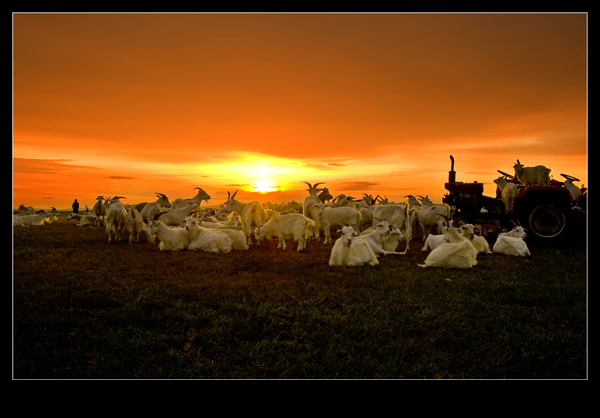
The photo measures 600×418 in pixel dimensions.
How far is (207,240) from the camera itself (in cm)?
1398

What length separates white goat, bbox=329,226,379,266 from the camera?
440 inches

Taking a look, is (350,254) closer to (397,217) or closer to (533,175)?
(397,217)

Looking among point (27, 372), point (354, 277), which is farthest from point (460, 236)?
point (27, 372)

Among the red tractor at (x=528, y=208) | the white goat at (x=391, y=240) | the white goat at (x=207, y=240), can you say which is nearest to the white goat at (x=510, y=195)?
the red tractor at (x=528, y=208)

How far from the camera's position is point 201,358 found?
5.00 m

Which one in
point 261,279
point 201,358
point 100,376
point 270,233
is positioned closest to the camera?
point 100,376

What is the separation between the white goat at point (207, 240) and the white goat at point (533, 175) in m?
15.5

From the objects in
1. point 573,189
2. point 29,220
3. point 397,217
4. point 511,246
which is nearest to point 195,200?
point 397,217

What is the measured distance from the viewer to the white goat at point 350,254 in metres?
11.2

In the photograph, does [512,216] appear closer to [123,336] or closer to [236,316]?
[236,316]

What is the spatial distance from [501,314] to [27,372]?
24.8 feet

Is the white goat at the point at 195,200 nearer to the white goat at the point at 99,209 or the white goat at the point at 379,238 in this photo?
the white goat at the point at 99,209

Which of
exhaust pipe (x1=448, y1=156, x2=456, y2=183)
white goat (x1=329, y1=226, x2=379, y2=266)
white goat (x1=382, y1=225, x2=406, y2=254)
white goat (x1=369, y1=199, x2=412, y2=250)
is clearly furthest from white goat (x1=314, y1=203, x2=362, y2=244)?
Answer: white goat (x1=329, y1=226, x2=379, y2=266)

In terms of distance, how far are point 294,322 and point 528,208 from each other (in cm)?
1527
